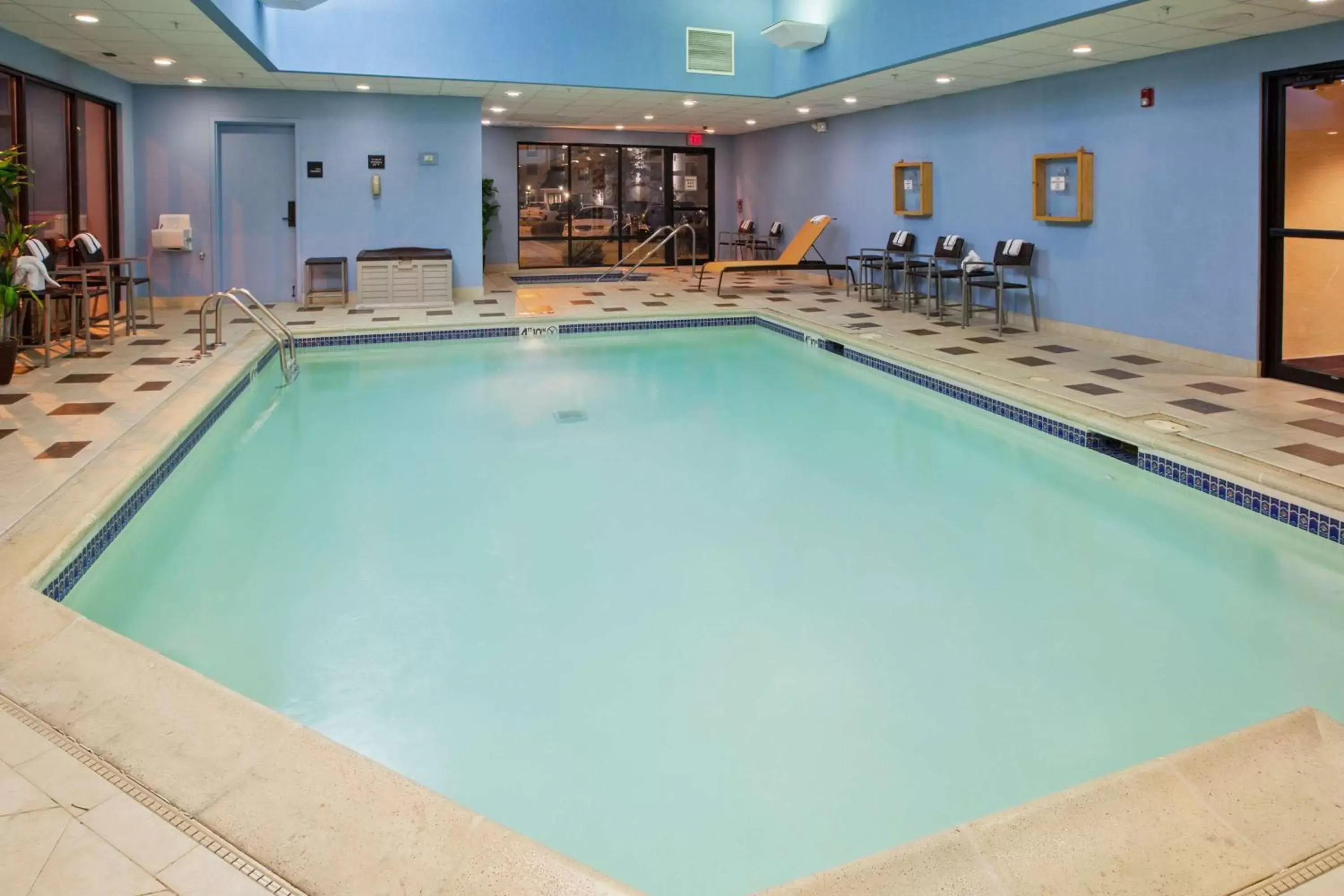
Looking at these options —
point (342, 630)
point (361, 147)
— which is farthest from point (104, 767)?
point (361, 147)

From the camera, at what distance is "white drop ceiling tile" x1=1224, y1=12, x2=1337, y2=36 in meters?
5.93

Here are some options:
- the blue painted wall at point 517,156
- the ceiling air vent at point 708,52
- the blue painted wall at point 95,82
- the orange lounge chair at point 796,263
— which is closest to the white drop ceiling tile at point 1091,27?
the ceiling air vent at point 708,52

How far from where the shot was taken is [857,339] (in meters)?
8.55

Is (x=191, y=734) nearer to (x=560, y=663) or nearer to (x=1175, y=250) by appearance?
(x=560, y=663)

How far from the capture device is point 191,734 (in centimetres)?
233

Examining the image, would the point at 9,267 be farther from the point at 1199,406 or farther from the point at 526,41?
the point at 1199,406

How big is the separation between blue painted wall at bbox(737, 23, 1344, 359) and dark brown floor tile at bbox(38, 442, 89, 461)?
23.7 ft

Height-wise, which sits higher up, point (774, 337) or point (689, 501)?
point (774, 337)

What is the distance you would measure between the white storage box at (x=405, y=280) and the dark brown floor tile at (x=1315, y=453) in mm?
8218

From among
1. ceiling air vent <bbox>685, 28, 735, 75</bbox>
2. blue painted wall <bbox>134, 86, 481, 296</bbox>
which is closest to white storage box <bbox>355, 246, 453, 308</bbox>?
blue painted wall <bbox>134, 86, 481, 296</bbox>

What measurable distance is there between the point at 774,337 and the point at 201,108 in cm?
651

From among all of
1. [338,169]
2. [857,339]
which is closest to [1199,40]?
[857,339]

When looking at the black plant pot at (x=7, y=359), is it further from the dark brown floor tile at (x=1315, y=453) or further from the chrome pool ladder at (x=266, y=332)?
the dark brown floor tile at (x=1315, y=453)

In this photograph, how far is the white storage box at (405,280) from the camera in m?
10.6
